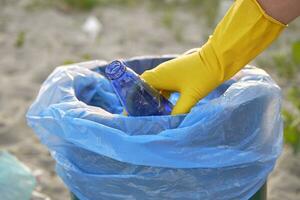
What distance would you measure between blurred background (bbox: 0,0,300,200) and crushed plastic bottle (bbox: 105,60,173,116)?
2.19 feet

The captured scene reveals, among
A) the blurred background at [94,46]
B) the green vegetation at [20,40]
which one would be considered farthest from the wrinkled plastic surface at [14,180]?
the green vegetation at [20,40]

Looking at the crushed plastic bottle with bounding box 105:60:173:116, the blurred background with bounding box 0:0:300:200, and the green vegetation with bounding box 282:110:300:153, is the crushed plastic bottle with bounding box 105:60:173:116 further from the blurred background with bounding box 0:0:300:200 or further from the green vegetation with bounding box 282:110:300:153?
the green vegetation with bounding box 282:110:300:153

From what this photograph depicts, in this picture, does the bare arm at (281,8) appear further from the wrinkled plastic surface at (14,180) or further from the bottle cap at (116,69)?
the wrinkled plastic surface at (14,180)

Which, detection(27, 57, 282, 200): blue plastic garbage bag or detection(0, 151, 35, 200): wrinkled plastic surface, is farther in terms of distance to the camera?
detection(0, 151, 35, 200): wrinkled plastic surface

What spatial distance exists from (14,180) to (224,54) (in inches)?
30.1

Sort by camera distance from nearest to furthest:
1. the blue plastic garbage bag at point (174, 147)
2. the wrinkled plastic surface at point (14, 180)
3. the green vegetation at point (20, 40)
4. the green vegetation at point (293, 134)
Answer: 1. the blue plastic garbage bag at point (174, 147)
2. the wrinkled plastic surface at point (14, 180)
3. the green vegetation at point (293, 134)
4. the green vegetation at point (20, 40)

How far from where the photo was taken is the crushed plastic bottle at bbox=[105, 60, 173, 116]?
1.19m

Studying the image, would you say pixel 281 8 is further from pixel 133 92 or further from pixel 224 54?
pixel 133 92

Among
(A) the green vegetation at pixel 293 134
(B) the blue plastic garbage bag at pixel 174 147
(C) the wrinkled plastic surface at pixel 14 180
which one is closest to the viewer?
(B) the blue plastic garbage bag at pixel 174 147

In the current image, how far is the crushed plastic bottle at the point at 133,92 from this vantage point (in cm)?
119

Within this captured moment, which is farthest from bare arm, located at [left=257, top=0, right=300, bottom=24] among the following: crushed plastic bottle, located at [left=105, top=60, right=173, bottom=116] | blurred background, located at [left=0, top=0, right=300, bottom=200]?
blurred background, located at [left=0, top=0, right=300, bottom=200]

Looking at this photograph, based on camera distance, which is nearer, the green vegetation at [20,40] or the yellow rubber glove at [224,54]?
the yellow rubber glove at [224,54]

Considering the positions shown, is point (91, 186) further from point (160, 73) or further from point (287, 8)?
point (287, 8)

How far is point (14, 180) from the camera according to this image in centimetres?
168
